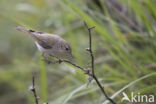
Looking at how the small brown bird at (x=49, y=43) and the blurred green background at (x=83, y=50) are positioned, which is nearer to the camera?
the small brown bird at (x=49, y=43)

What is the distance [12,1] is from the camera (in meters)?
3.38

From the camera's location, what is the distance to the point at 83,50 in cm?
192

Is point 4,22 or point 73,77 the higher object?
point 4,22

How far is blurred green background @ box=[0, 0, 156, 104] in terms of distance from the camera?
1.41 metres

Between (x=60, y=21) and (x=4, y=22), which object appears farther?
(x=4, y=22)

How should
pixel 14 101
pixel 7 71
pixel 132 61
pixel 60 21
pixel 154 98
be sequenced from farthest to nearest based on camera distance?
1. pixel 14 101
2. pixel 7 71
3. pixel 60 21
4. pixel 132 61
5. pixel 154 98

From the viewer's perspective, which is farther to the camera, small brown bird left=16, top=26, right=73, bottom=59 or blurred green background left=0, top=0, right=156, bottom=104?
blurred green background left=0, top=0, right=156, bottom=104

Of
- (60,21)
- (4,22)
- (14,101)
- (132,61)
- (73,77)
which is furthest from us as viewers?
(4,22)

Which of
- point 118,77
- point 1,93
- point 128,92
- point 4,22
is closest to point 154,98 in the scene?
point 128,92

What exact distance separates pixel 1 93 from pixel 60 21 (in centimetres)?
97

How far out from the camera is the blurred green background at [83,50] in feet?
4.64

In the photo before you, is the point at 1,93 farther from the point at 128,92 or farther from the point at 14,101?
the point at 128,92

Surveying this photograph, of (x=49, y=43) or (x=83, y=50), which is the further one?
(x=83, y=50)

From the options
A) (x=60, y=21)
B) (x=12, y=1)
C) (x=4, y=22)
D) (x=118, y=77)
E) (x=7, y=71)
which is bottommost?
(x=118, y=77)
